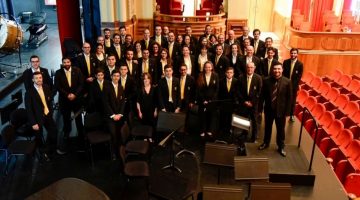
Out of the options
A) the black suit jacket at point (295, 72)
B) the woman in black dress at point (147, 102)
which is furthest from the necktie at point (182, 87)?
the black suit jacket at point (295, 72)

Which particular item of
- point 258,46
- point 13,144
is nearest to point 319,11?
point 258,46

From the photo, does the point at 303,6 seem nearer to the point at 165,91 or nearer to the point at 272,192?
the point at 165,91

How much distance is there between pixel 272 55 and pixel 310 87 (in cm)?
220

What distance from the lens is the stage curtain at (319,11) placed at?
38.3 ft

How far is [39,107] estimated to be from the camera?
5.23m

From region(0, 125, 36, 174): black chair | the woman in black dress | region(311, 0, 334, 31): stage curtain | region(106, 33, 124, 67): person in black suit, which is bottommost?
region(0, 125, 36, 174): black chair

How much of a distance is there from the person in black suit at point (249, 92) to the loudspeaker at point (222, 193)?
7.30ft

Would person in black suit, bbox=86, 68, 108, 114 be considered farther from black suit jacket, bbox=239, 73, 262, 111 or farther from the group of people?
black suit jacket, bbox=239, 73, 262, 111

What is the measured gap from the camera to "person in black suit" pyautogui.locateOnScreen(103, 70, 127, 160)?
5.38m

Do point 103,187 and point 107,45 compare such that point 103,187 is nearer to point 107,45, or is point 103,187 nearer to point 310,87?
point 107,45

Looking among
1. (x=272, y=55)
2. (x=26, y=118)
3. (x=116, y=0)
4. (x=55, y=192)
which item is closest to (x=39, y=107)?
(x=26, y=118)

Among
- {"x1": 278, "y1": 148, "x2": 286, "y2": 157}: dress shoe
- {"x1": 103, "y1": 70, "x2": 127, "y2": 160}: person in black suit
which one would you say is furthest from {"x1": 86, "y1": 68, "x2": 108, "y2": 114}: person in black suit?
{"x1": 278, "y1": 148, "x2": 286, "y2": 157}: dress shoe

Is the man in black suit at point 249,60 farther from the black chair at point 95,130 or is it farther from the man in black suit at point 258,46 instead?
the black chair at point 95,130

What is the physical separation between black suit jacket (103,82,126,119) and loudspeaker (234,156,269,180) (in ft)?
7.02
